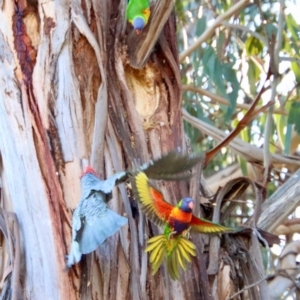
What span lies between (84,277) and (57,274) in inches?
1.6

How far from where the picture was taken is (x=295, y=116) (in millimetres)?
1880

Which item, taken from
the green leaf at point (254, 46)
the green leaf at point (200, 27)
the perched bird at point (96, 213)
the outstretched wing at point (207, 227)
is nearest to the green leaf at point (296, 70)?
the green leaf at point (254, 46)

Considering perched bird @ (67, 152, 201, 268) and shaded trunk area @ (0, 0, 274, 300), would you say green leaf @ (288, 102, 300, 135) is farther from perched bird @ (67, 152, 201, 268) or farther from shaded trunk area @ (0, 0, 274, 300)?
perched bird @ (67, 152, 201, 268)

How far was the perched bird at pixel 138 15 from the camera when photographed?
1104mm

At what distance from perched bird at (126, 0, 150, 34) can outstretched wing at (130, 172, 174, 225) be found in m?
0.41

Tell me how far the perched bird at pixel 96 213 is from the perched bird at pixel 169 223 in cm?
3

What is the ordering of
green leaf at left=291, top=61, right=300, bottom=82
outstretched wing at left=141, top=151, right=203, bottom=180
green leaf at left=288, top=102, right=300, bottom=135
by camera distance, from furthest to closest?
green leaf at left=291, top=61, right=300, bottom=82 → green leaf at left=288, top=102, right=300, bottom=135 → outstretched wing at left=141, top=151, right=203, bottom=180

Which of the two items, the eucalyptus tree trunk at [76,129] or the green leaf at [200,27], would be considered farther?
the green leaf at [200,27]

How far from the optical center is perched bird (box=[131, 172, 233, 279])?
815 millimetres

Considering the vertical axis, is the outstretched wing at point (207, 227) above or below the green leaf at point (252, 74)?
below

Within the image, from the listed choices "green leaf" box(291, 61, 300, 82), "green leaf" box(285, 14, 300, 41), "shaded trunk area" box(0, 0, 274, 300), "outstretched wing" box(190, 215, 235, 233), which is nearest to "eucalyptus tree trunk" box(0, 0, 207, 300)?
"shaded trunk area" box(0, 0, 274, 300)

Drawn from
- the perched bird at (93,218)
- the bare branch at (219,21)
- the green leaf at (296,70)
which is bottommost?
the perched bird at (93,218)

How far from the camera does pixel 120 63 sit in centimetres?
111

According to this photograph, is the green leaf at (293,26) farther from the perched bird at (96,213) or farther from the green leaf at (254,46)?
the perched bird at (96,213)
